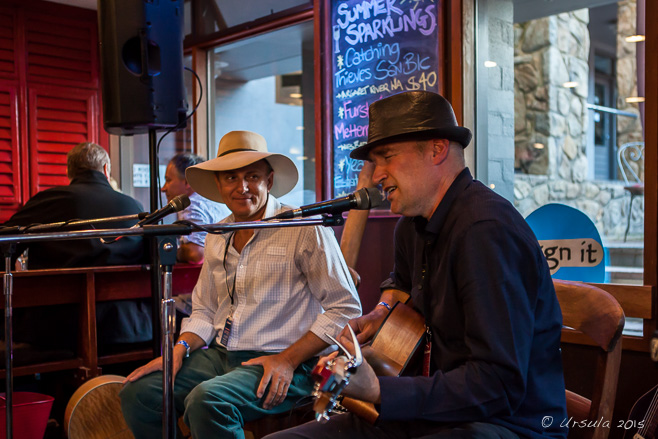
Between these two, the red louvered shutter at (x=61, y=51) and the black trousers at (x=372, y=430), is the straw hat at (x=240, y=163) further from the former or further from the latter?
the red louvered shutter at (x=61, y=51)

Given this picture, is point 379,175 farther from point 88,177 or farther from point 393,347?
point 88,177

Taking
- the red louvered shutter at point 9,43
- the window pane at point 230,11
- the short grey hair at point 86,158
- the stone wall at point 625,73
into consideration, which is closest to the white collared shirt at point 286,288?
the short grey hair at point 86,158

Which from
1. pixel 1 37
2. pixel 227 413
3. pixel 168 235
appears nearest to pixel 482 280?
pixel 168 235

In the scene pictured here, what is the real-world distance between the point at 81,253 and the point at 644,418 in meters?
2.87

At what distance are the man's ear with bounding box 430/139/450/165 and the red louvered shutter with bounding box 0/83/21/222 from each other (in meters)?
5.06

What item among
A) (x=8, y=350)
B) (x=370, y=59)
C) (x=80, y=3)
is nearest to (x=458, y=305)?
(x=8, y=350)

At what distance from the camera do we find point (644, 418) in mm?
2430

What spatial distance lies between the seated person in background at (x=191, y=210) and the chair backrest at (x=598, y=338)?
2.14 meters

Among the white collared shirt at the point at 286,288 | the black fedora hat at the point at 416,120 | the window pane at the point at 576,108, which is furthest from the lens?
the window pane at the point at 576,108

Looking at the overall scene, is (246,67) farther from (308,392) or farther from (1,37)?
(308,392)

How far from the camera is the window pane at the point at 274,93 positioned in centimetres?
520

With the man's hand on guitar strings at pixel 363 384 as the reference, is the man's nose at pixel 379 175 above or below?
above

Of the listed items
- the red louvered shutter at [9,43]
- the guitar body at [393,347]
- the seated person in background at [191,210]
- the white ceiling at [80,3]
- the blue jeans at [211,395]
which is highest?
the white ceiling at [80,3]

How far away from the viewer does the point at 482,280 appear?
1405mm
